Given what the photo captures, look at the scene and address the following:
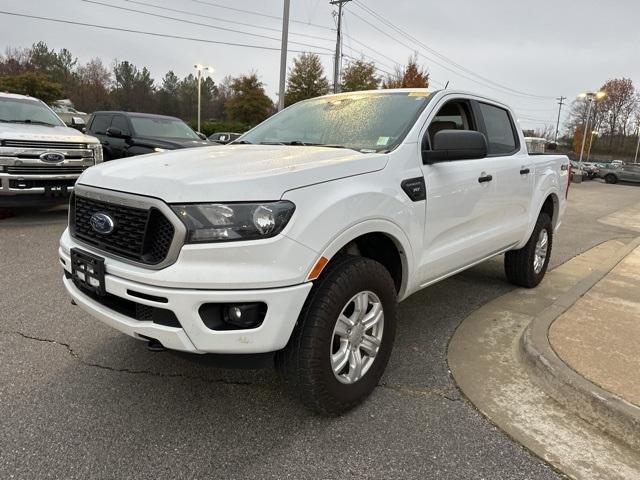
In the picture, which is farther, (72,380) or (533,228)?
(533,228)

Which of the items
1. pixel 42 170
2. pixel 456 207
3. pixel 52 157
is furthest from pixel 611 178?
pixel 456 207

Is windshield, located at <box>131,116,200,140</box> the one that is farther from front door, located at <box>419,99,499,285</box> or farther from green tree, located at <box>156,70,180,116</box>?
green tree, located at <box>156,70,180,116</box>

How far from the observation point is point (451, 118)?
397 cm

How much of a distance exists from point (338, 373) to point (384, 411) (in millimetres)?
396

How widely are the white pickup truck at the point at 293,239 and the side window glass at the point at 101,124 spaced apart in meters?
8.34

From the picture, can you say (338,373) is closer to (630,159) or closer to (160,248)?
(160,248)

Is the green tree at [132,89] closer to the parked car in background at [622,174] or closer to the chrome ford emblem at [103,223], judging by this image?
the parked car in background at [622,174]

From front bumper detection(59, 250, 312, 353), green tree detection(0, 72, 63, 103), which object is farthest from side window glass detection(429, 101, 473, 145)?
green tree detection(0, 72, 63, 103)

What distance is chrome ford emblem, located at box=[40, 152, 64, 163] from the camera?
7.30 meters

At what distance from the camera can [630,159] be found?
261 feet

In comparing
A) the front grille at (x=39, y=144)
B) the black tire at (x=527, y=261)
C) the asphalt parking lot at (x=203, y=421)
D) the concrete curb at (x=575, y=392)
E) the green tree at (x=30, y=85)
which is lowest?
the asphalt parking lot at (x=203, y=421)

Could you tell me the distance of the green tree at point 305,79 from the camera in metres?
35.0

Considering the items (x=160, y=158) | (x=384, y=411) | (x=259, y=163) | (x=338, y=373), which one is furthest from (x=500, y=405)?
(x=160, y=158)

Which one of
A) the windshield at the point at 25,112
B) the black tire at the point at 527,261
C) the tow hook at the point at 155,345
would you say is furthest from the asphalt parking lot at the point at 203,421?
the windshield at the point at 25,112
